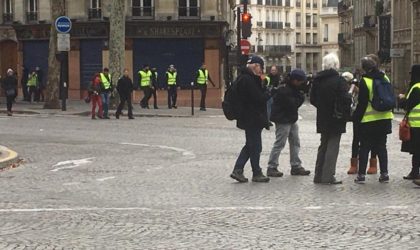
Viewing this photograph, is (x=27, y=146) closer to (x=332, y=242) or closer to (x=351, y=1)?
(x=332, y=242)

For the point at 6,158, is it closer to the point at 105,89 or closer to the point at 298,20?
the point at 105,89

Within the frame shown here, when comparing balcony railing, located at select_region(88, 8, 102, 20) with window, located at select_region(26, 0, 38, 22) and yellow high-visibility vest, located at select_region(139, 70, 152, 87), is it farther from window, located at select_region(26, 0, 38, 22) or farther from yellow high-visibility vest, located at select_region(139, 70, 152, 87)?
yellow high-visibility vest, located at select_region(139, 70, 152, 87)

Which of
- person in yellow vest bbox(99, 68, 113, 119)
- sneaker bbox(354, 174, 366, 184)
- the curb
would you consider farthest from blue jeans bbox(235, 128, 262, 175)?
person in yellow vest bbox(99, 68, 113, 119)

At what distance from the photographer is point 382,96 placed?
11492 millimetres

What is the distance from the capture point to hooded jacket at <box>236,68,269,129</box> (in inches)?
456

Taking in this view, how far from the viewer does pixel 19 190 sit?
11352 millimetres

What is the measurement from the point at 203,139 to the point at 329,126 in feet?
26.1

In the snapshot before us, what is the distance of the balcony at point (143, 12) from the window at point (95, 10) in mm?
1971

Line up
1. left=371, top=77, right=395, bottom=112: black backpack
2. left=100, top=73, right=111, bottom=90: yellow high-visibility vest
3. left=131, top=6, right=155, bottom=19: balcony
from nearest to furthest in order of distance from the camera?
left=371, top=77, right=395, bottom=112: black backpack, left=100, top=73, right=111, bottom=90: yellow high-visibility vest, left=131, top=6, right=155, bottom=19: balcony

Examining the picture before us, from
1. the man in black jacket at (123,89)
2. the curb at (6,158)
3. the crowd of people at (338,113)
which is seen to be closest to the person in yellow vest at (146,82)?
the man in black jacket at (123,89)

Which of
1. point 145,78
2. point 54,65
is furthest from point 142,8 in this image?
point 54,65

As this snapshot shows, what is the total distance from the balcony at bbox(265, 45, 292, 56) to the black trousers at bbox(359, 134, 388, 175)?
110m

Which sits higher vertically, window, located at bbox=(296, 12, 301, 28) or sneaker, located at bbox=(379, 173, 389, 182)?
window, located at bbox=(296, 12, 301, 28)

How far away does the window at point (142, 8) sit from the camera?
40.8m
